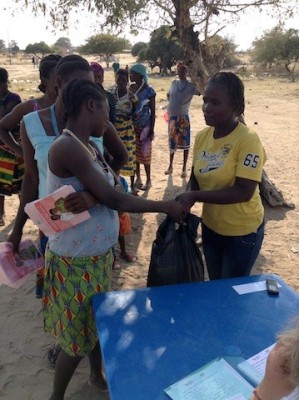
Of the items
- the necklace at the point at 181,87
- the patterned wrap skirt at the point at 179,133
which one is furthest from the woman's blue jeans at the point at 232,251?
the necklace at the point at 181,87

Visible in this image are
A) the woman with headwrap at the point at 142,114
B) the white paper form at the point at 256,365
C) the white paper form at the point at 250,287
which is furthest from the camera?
the woman with headwrap at the point at 142,114

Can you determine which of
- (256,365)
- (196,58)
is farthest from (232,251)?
(196,58)

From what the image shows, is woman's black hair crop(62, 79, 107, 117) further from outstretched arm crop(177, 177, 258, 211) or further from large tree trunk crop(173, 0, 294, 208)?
large tree trunk crop(173, 0, 294, 208)

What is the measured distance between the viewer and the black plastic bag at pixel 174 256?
214cm

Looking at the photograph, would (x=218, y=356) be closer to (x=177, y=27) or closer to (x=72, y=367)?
(x=72, y=367)

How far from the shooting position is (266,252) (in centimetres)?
424

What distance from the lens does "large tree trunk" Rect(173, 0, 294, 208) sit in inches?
191

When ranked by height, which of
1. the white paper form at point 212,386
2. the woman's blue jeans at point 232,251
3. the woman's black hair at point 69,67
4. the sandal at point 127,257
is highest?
the woman's black hair at point 69,67

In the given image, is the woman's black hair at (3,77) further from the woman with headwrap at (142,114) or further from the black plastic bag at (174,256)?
the black plastic bag at (174,256)

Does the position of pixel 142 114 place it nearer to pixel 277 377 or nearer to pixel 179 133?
pixel 179 133

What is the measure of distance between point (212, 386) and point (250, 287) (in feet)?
2.35

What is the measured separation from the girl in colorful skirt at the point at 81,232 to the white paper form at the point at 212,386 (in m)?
0.63

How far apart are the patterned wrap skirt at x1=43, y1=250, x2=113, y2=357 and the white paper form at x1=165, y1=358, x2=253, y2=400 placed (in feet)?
2.05

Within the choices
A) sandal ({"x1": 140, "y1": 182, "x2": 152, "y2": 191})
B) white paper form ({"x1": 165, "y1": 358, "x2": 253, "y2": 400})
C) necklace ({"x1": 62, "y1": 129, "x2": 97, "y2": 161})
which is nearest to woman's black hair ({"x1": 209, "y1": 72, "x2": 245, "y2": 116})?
necklace ({"x1": 62, "y1": 129, "x2": 97, "y2": 161})
